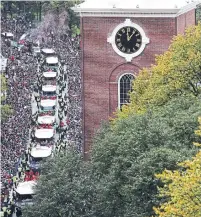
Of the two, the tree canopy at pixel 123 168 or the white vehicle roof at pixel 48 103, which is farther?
the white vehicle roof at pixel 48 103

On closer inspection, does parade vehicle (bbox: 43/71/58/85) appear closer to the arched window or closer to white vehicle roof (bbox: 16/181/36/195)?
the arched window

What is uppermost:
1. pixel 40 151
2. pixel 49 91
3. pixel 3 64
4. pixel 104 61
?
pixel 3 64

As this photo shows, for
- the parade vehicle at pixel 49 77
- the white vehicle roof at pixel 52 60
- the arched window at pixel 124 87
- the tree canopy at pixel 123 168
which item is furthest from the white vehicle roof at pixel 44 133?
the white vehicle roof at pixel 52 60

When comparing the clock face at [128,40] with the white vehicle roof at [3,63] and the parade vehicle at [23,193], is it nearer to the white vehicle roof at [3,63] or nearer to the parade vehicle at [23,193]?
the parade vehicle at [23,193]

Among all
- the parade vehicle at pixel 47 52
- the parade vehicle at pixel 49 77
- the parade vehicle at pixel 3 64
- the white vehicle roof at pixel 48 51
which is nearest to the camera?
the parade vehicle at pixel 3 64

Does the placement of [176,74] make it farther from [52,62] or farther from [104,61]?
[52,62]

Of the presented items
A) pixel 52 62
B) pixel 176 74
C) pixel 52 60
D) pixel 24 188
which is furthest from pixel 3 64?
pixel 176 74

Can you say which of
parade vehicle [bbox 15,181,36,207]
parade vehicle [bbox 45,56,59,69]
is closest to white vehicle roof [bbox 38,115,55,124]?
parade vehicle [bbox 15,181,36,207]
